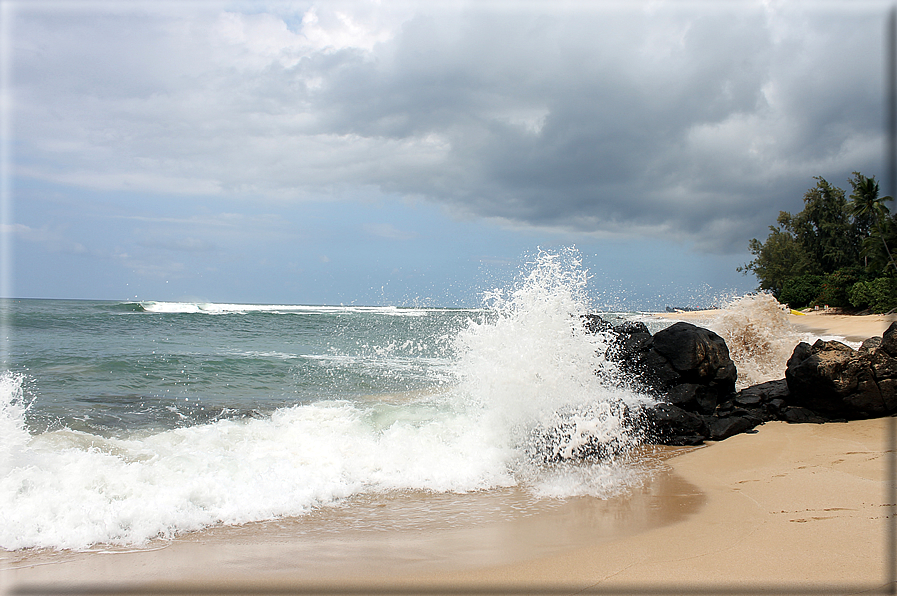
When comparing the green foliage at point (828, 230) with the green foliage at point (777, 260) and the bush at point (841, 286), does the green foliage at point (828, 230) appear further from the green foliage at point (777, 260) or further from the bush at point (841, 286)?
the bush at point (841, 286)

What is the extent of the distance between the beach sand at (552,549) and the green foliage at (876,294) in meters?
30.9

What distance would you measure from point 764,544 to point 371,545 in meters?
2.72

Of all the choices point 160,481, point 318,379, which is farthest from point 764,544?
point 318,379

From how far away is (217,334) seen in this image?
73.6 ft

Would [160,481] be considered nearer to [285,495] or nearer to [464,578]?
[285,495]

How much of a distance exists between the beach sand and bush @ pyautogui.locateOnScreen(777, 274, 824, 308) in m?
46.9

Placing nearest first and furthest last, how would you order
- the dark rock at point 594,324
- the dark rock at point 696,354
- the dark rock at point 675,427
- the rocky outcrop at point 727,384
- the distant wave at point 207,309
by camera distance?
the dark rock at point 675,427, the rocky outcrop at point 727,384, the dark rock at point 696,354, the dark rock at point 594,324, the distant wave at point 207,309

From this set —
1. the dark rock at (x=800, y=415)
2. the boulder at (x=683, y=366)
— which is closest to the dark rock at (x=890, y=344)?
the dark rock at (x=800, y=415)

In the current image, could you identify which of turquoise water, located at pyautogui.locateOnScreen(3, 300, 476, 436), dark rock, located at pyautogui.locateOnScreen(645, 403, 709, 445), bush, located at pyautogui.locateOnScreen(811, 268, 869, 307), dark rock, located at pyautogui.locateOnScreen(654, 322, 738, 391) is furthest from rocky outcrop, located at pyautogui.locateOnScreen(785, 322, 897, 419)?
bush, located at pyautogui.locateOnScreen(811, 268, 869, 307)

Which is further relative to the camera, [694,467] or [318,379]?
[318,379]

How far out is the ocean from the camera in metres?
4.38

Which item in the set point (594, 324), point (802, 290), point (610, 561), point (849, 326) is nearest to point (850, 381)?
point (594, 324)

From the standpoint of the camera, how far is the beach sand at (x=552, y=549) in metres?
3.08

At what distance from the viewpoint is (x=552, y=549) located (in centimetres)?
360
